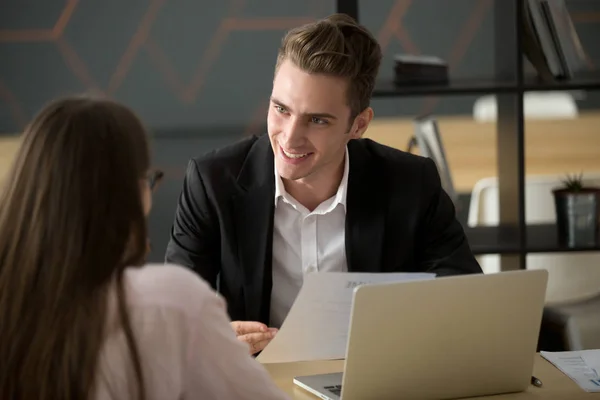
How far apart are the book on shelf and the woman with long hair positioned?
1818 mm

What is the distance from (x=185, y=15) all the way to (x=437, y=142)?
1.95 m

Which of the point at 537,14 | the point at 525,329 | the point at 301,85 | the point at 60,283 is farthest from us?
the point at 537,14

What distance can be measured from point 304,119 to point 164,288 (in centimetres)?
90

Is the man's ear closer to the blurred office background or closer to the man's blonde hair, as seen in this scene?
the man's blonde hair

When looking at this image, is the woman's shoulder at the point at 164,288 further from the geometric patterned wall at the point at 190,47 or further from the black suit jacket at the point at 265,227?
the geometric patterned wall at the point at 190,47

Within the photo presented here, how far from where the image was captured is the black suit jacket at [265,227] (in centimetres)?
210

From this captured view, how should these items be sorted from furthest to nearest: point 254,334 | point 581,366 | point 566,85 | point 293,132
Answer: point 566,85, point 293,132, point 254,334, point 581,366

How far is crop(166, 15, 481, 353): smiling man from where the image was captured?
81.6 inches

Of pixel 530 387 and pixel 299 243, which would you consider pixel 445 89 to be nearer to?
pixel 299 243

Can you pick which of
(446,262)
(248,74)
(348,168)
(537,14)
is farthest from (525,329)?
(248,74)

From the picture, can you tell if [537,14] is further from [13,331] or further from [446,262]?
[13,331]

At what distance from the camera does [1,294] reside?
1130mm

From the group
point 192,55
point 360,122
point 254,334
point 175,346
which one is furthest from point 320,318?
point 192,55

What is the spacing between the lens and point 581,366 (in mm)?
1759
